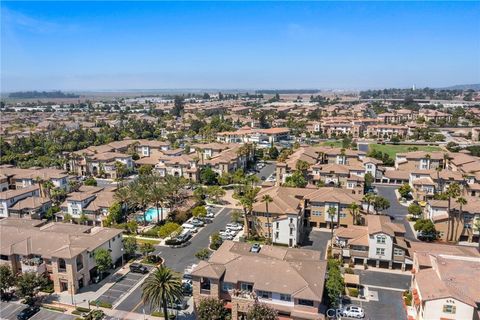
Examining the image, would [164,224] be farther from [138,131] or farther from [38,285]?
[138,131]

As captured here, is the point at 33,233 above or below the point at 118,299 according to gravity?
above

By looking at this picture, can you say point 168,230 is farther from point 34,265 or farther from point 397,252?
point 397,252

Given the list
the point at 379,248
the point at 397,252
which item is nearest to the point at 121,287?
the point at 379,248

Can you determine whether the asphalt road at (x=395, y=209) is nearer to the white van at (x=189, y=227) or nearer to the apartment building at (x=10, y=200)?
the white van at (x=189, y=227)

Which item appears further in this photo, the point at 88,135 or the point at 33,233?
the point at 88,135

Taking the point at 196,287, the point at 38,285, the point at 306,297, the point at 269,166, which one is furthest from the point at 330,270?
the point at 269,166

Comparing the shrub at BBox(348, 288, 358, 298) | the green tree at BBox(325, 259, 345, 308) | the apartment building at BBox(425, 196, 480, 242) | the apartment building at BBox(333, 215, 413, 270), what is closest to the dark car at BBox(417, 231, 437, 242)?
the apartment building at BBox(425, 196, 480, 242)

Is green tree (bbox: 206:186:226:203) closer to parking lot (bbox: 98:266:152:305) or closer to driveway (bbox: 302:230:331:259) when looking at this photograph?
driveway (bbox: 302:230:331:259)
